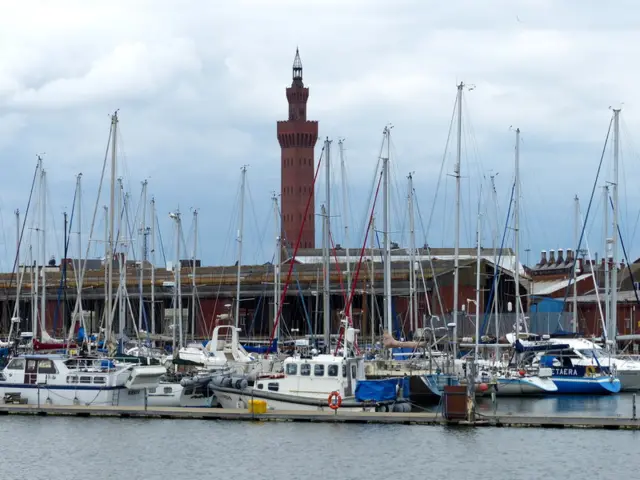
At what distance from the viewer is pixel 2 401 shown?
169 ft

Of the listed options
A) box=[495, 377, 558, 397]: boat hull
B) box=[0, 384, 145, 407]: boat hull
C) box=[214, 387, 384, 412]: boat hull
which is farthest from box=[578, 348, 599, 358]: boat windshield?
box=[0, 384, 145, 407]: boat hull

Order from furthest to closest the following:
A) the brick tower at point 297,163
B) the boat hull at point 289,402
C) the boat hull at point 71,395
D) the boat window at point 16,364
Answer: the brick tower at point 297,163, the boat window at point 16,364, the boat hull at point 71,395, the boat hull at point 289,402

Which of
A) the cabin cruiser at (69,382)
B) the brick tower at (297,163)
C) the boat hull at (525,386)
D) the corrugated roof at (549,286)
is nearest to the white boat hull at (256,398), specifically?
the cabin cruiser at (69,382)

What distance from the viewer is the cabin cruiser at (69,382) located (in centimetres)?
5091

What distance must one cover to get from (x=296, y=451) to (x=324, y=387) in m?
6.23

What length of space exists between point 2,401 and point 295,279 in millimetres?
54223

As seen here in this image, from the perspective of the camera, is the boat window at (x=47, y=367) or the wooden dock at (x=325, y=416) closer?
the wooden dock at (x=325, y=416)

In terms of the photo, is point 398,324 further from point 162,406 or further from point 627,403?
point 162,406

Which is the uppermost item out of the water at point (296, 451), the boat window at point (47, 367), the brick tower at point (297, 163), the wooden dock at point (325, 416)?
the brick tower at point (297, 163)

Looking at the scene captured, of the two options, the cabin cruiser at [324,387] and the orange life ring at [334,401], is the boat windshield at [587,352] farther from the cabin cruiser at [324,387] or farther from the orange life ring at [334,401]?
the orange life ring at [334,401]

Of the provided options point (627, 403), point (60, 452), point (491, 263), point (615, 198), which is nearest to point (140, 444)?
point (60, 452)

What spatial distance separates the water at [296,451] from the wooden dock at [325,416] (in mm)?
256

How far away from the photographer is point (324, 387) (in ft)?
159

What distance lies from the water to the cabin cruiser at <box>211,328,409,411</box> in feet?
5.86
